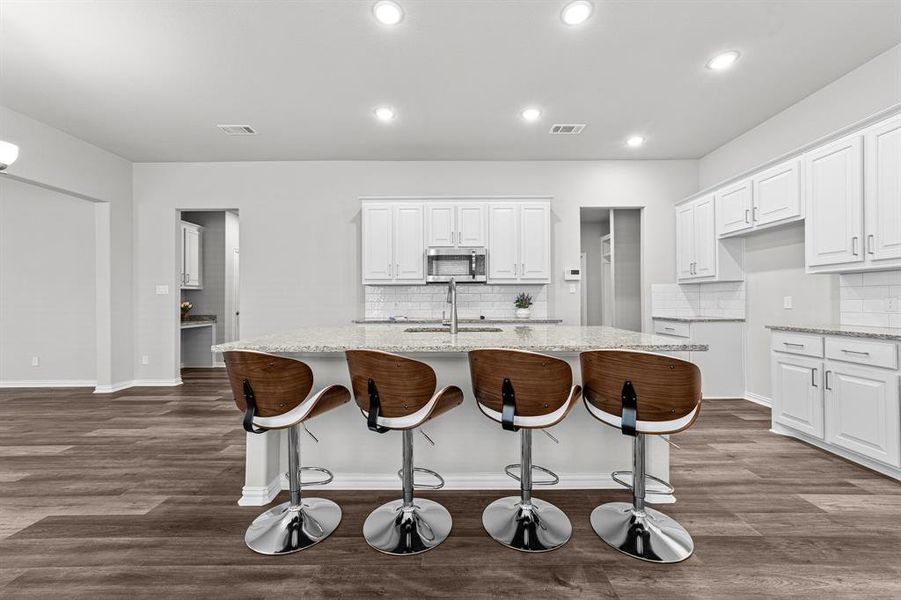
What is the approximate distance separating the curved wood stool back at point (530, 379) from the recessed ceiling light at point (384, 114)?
298cm

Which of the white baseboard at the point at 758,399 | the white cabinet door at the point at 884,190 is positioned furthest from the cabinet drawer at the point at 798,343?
the white baseboard at the point at 758,399

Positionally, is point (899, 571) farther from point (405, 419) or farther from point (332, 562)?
point (332, 562)

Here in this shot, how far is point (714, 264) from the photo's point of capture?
14.7ft

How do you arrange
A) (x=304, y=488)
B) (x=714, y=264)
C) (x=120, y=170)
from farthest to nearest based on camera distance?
(x=120, y=170), (x=714, y=264), (x=304, y=488)

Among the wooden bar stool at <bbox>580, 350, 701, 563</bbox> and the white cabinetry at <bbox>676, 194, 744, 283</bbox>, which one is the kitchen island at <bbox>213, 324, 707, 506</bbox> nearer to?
the wooden bar stool at <bbox>580, 350, 701, 563</bbox>

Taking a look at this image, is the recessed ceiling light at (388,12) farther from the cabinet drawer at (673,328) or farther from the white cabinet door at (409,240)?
the cabinet drawer at (673,328)

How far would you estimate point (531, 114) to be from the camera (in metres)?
3.95

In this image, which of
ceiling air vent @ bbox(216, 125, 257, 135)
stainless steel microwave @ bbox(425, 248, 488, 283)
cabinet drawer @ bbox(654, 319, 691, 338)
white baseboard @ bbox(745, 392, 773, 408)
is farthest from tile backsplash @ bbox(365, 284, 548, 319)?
white baseboard @ bbox(745, 392, 773, 408)

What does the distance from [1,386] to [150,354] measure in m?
1.89

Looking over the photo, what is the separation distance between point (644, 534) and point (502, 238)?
358 cm

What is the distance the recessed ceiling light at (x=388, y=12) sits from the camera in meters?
2.46

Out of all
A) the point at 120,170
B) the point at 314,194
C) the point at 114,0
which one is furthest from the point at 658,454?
the point at 120,170

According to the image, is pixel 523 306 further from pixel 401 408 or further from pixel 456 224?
pixel 401 408

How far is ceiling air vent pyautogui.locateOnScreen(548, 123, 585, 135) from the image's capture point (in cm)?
421
